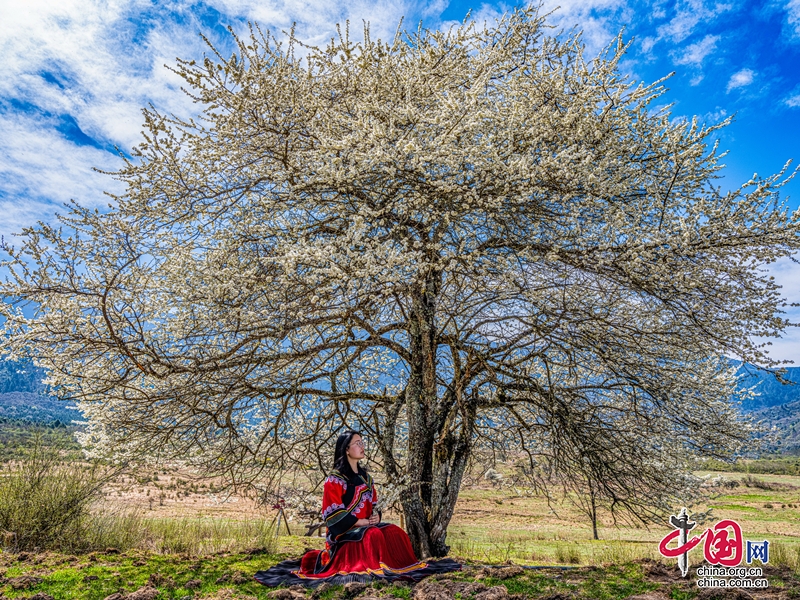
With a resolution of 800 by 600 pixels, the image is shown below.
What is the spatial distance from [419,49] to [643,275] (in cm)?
448

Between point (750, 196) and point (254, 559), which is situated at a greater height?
point (750, 196)

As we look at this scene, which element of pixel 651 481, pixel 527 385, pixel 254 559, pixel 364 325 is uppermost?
pixel 364 325

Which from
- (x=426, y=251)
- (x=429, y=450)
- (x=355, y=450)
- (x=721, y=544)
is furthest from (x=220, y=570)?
(x=721, y=544)

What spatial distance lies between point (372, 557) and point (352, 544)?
275 mm

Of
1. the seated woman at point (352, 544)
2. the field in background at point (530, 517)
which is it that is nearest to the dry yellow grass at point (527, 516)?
the field in background at point (530, 517)

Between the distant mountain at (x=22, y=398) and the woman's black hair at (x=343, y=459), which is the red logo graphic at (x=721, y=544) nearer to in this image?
the woman's black hair at (x=343, y=459)

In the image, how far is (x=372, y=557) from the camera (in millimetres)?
5875

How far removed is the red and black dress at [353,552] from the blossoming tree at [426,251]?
828 mm

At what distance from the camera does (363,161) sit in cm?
565

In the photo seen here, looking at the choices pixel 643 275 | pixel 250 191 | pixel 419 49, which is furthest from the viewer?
pixel 419 49

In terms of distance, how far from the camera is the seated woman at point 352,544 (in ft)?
19.0

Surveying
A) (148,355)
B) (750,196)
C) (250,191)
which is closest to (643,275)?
(750,196)

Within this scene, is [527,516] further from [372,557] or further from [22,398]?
[22,398]

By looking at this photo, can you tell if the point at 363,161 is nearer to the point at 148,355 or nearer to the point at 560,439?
the point at 148,355
